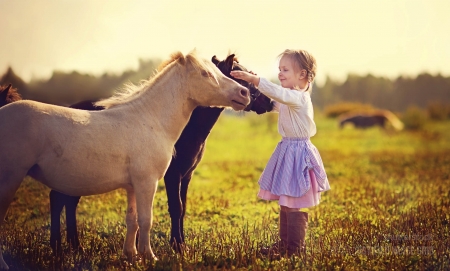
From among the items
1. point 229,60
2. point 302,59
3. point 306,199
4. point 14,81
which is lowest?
point 306,199

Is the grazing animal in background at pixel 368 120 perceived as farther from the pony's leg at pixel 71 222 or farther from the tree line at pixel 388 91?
the pony's leg at pixel 71 222

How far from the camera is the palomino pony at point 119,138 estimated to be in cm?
446

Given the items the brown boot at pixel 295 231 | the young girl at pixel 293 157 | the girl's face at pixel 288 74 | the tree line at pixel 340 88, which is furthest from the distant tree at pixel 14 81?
the brown boot at pixel 295 231

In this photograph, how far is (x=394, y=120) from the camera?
2798cm

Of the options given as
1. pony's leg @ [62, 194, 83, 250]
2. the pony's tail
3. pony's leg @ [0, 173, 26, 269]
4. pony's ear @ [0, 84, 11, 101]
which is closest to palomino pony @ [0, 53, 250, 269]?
pony's leg @ [0, 173, 26, 269]

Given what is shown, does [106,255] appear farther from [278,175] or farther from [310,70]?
[310,70]

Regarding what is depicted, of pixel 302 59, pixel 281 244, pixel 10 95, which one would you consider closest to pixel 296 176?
pixel 281 244

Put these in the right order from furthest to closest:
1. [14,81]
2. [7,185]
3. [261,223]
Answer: [14,81]
[261,223]
[7,185]

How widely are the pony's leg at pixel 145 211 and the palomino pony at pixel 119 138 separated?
1 cm

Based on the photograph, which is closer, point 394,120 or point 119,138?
point 119,138

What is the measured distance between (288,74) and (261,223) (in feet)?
8.74

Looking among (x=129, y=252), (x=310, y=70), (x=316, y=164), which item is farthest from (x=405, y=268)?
(x=129, y=252)

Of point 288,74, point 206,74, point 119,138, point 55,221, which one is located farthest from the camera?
point 55,221

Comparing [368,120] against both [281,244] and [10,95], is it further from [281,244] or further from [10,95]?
[10,95]
